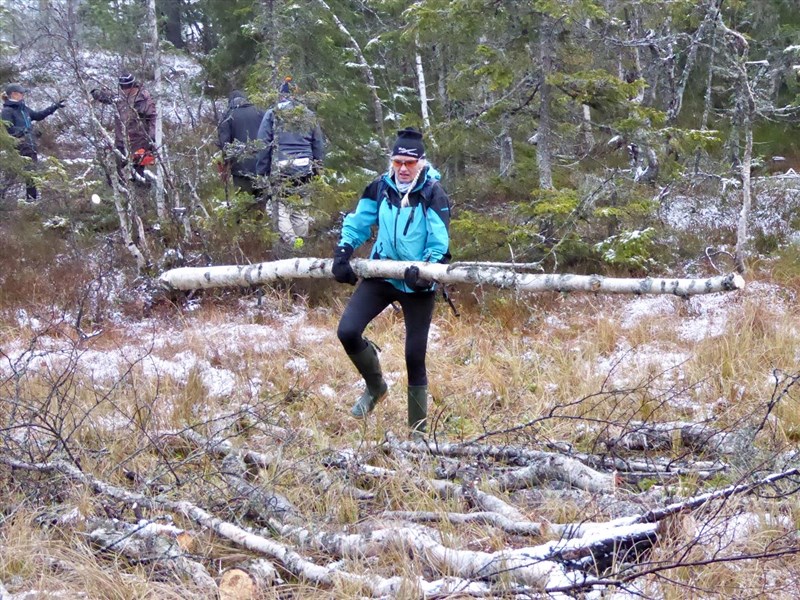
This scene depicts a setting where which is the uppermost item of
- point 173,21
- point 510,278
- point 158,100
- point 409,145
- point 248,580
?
point 173,21

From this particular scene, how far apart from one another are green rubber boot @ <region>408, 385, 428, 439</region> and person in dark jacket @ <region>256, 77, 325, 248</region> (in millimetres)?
3849

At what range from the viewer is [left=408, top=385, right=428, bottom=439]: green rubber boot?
5211 mm

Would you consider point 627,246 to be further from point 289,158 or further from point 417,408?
point 289,158

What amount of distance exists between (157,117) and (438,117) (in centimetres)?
670

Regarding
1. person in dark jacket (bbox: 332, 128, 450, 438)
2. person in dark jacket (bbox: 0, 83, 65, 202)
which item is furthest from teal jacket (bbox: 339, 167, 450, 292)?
person in dark jacket (bbox: 0, 83, 65, 202)

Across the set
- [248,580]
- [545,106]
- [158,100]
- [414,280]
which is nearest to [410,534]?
[248,580]

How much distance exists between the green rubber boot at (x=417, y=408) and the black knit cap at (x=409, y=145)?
1.64m

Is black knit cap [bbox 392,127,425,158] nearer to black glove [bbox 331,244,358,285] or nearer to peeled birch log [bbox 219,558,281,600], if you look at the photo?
black glove [bbox 331,244,358,285]

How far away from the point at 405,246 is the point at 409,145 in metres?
0.68

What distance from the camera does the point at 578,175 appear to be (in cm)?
1085

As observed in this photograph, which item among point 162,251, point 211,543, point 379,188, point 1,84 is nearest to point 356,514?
point 211,543

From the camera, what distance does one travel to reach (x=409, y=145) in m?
4.81

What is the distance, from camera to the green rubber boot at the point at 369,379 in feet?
17.2

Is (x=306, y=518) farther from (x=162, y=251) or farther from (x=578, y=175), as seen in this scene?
(x=578, y=175)
